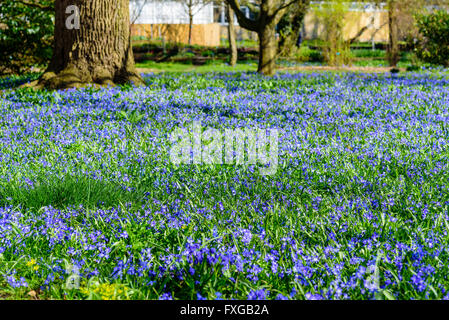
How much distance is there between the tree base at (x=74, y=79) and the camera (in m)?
9.72

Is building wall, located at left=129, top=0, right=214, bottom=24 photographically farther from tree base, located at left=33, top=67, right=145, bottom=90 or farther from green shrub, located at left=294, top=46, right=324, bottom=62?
tree base, located at left=33, top=67, right=145, bottom=90

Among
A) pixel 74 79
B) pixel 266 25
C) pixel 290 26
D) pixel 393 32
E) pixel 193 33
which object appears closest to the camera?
pixel 74 79

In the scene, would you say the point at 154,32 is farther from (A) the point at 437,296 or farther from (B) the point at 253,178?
(A) the point at 437,296

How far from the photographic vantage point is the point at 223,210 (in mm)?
3676

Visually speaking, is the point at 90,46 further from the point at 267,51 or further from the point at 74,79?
the point at 267,51

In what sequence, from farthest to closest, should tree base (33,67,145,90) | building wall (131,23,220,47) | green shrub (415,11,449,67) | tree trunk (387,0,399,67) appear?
building wall (131,23,220,47) → tree trunk (387,0,399,67) → green shrub (415,11,449,67) → tree base (33,67,145,90)

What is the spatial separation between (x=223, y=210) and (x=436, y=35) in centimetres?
1850

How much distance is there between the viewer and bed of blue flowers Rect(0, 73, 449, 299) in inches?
103

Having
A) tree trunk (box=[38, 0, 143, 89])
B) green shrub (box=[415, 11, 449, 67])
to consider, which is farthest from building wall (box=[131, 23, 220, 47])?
tree trunk (box=[38, 0, 143, 89])

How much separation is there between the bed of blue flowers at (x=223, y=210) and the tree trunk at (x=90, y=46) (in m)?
2.71

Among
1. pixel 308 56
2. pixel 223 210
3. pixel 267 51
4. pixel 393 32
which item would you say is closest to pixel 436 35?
pixel 393 32

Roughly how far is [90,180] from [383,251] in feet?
8.29

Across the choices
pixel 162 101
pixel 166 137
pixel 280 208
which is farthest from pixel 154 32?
pixel 280 208
